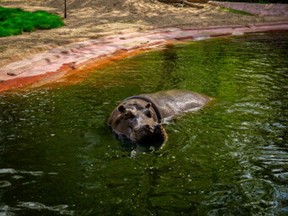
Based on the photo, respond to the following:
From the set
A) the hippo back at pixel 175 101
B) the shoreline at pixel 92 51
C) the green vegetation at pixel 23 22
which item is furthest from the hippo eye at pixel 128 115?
the green vegetation at pixel 23 22

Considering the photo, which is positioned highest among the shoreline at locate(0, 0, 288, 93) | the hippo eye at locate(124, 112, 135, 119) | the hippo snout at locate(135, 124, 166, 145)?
the hippo eye at locate(124, 112, 135, 119)

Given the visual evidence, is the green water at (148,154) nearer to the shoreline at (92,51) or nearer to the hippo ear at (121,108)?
the hippo ear at (121,108)

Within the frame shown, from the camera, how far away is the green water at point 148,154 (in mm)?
5152

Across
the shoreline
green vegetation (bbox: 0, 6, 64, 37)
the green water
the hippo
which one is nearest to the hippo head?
the hippo

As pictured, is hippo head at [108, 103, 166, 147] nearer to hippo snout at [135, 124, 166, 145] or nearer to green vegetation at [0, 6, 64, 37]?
hippo snout at [135, 124, 166, 145]

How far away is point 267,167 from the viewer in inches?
242

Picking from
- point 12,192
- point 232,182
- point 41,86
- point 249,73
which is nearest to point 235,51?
point 249,73

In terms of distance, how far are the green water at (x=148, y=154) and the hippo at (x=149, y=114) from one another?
8.6 inches

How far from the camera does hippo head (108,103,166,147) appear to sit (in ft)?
22.5

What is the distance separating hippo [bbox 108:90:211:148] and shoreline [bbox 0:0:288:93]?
341 centimetres

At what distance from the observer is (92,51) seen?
46.5 feet

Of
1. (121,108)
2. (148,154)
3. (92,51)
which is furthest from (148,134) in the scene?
(92,51)

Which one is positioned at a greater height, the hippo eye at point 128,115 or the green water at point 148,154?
the hippo eye at point 128,115

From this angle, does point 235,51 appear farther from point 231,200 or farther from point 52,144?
point 231,200
